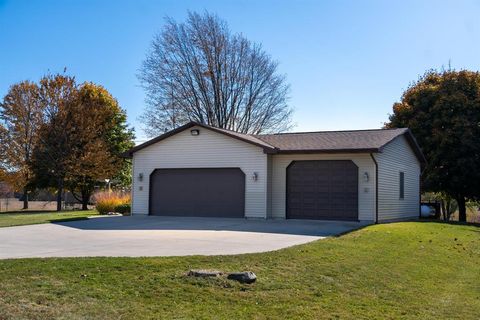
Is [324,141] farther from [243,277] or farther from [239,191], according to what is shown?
[243,277]

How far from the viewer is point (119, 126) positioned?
122 ft

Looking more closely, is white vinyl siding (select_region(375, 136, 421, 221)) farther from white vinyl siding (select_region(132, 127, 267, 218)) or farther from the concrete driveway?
white vinyl siding (select_region(132, 127, 267, 218))

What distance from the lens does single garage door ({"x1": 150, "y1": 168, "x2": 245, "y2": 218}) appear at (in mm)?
20891

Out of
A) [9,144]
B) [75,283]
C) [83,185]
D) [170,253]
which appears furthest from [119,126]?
[75,283]

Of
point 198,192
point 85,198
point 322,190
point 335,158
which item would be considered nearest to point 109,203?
point 198,192

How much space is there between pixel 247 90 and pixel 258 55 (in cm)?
294

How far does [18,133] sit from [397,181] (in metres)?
24.3

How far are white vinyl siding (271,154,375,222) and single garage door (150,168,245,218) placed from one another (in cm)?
136

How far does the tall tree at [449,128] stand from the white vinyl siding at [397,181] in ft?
9.82

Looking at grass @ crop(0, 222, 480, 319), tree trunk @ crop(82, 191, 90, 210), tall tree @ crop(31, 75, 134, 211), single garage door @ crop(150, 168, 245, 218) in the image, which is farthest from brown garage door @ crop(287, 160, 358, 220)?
tree trunk @ crop(82, 191, 90, 210)

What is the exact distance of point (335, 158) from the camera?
19453 millimetres

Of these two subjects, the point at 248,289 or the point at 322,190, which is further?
the point at 322,190

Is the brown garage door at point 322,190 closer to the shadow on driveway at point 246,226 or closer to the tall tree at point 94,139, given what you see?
the shadow on driveway at point 246,226

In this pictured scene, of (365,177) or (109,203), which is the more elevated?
(365,177)
